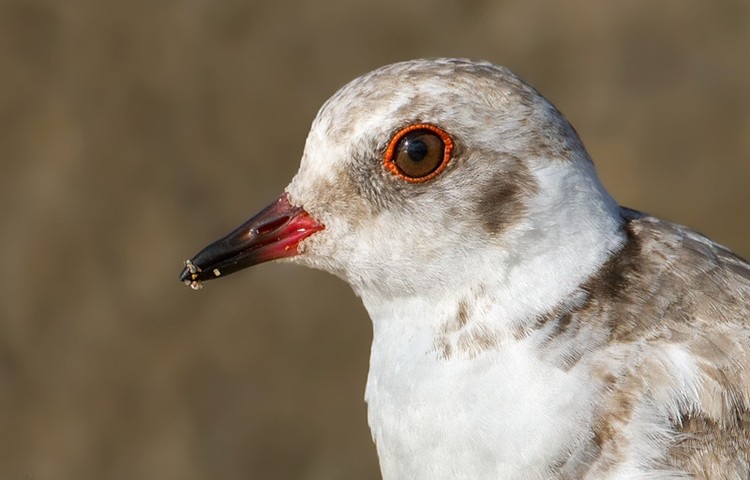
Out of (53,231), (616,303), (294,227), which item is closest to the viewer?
(616,303)

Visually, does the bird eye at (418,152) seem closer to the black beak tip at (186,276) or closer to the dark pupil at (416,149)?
the dark pupil at (416,149)

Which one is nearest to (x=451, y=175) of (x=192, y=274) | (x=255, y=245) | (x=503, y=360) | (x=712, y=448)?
(x=503, y=360)

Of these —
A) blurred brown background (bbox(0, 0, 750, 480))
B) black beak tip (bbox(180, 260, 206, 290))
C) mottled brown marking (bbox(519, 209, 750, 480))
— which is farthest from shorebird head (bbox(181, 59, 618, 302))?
blurred brown background (bbox(0, 0, 750, 480))

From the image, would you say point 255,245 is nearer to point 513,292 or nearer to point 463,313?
point 463,313

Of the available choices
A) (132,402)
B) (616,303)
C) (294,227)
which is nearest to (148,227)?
(132,402)

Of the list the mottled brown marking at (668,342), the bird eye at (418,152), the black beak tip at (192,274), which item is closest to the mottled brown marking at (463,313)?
the mottled brown marking at (668,342)

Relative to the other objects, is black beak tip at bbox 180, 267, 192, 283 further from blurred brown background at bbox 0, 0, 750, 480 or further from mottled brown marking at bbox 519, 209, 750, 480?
blurred brown background at bbox 0, 0, 750, 480

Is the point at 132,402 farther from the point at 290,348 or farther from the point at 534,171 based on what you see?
the point at 534,171
